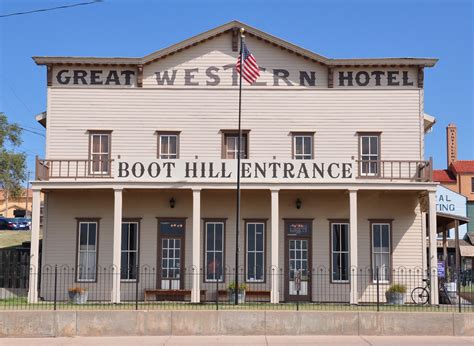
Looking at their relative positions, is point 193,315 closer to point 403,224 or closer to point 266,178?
point 266,178

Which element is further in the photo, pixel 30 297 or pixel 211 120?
pixel 211 120

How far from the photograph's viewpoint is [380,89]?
26.3 meters

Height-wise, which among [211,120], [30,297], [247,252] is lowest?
[30,297]

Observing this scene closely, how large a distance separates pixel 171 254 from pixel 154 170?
3540 mm

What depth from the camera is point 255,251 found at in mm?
25828

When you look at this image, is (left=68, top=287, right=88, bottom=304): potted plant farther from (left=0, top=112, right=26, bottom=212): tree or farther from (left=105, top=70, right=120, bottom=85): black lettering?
(left=0, top=112, right=26, bottom=212): tree

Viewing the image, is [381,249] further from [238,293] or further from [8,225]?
[8,225]

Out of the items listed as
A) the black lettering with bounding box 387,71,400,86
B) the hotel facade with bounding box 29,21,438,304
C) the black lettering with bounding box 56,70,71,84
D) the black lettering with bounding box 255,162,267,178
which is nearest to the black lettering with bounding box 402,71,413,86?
the hotel facade with bounding box 29,21,438,304

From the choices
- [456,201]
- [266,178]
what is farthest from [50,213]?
[456,201]

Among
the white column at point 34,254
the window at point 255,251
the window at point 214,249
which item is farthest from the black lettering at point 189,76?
the white column at point 34,254

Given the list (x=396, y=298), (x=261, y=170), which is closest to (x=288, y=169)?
(x=261, y=170)

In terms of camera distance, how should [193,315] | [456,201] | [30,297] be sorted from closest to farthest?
[193,315], [30,297], [456,201]

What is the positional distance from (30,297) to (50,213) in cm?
357

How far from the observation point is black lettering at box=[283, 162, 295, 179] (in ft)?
79.4
